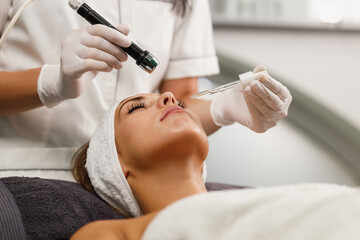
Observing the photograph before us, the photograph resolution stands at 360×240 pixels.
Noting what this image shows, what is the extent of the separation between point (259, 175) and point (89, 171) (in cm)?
91

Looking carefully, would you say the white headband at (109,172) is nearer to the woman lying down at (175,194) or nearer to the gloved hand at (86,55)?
the woman lying down at (175,194)

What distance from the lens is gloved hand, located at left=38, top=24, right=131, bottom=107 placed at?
1.06 metres

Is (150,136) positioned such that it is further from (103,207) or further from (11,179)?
(11,179)

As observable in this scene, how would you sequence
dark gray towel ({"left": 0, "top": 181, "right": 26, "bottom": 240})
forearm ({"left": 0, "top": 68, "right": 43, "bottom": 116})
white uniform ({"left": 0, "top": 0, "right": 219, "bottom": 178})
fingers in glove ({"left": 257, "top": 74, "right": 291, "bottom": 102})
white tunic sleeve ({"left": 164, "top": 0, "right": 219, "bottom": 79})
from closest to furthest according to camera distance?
1. dark gray towel ({"left": 0, "top": 181, "right": 26, "bottom": 240})
2. fingers in glove ({"left": 257, "top": 74, "right": 291, "bottom": 102})
3. forearm ({"left": 0, "top": 68, "right": 43, "bottom": 116})
4. white uniform ({"left": 0, "top": 0, "right": 219, "bottom": 178})
5. white tunic sleeve ({"left": 164, "top": 0, "right": 219, "bottom": 79})

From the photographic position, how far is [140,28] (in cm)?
141

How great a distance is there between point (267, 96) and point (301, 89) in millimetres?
906

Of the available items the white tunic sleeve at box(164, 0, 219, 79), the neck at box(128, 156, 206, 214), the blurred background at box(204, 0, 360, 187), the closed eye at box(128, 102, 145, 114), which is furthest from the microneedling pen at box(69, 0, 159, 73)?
the blurred background at box(204, 0, 360, 187)

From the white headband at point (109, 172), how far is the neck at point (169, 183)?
0.07 m

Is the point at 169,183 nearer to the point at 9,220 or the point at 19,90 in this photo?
the point at 9,220

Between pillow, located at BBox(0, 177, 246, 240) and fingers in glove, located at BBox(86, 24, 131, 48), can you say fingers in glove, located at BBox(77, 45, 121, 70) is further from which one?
pillow, located at BBox(0, 177, 246, 240)

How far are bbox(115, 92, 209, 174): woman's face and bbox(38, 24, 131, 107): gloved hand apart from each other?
0.40 ft

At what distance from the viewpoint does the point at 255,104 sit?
3.75ft

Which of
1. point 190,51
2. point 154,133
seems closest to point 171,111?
point 154,133

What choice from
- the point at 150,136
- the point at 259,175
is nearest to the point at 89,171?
the point at 150,136
